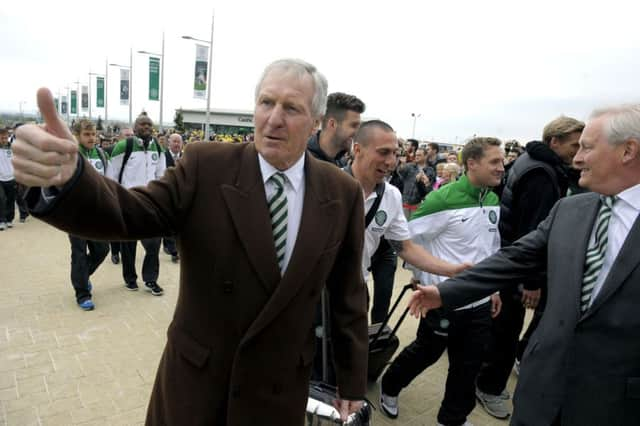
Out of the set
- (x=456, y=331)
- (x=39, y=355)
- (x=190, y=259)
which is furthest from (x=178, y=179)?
(x=39, y=355)

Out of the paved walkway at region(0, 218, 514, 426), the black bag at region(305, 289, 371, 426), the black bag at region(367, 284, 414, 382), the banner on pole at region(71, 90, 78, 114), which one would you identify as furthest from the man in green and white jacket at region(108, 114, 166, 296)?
the banner on pole at region(71, 90, 78, 114)

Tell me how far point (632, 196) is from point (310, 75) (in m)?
1.53

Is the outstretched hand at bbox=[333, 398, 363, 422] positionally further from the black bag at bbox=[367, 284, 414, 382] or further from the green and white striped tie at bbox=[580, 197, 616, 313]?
the black bag at bbox=[367, 284, 414, 382]

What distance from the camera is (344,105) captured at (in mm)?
3715

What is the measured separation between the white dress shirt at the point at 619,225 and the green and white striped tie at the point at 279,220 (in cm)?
137

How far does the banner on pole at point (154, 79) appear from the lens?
21906mm

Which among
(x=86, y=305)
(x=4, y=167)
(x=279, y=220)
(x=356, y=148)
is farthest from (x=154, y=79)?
(x=279, y=220)

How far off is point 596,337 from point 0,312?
224 inches

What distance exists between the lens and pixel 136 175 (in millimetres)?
5789

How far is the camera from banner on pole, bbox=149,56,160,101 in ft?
71.9

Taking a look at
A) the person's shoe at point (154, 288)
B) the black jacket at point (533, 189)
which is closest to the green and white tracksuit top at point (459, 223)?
the black jacket at point (533, 189)

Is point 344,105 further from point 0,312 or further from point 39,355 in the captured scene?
point 0,312

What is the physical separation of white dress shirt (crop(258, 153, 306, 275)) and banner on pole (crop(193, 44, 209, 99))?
19.5 metres

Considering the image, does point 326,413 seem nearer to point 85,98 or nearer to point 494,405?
point 494,405
